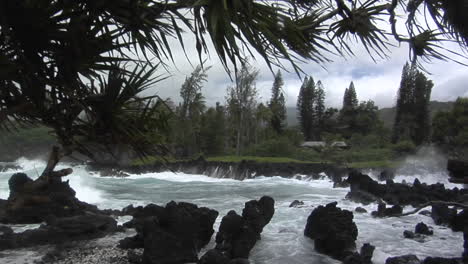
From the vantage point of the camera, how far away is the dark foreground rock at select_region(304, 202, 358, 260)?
707 cm

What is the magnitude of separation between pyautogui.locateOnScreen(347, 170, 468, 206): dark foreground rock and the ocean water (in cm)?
62

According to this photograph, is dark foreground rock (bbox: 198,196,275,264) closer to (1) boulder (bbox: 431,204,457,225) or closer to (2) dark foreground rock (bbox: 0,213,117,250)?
(2) dark foreground rock (bbox: 0,213,117,250)

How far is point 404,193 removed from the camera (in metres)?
14.6

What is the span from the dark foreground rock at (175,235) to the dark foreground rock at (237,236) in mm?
296

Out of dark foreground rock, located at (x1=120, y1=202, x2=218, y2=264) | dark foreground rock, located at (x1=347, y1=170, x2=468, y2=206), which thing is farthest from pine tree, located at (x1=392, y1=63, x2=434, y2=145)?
dark foreground rock, located at (x1=120, y1=202, x2=218, y2=264)

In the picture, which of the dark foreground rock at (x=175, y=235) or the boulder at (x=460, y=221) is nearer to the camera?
the dark foreground rock at (x=175, y=235)

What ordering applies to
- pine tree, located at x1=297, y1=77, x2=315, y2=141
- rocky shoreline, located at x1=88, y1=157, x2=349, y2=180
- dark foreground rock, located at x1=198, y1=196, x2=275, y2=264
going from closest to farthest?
dark foreground rock, located at x1=198, y1=196, x2=275, y2=264 < rocky shoreline, located at x1=88, y1=157, x2=349, y2=180 < pine tree, located at x1=297, y1=77, x2=315, y2=141

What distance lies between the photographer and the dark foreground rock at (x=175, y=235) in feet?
20.7

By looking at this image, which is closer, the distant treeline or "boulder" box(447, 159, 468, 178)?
"boulder" box(447, 159, 468, 178)

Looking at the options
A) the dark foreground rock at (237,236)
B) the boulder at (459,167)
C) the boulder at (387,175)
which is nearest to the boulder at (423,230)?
the dark foreground rock at (237,236)

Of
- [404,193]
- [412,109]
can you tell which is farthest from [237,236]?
[412,109]

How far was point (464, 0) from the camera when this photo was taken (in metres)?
2.18

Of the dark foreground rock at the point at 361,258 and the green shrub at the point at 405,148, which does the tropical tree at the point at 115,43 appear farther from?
the green shrub at the point at 405,148

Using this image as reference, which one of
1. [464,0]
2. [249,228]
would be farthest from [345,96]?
[464,0]
